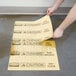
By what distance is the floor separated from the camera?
1.06 m

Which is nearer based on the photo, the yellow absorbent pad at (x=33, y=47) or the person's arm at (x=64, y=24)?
the yellow absorbent pad at (x=33, y=47)

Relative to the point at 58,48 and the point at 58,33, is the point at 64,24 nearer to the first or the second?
the point at 58,33

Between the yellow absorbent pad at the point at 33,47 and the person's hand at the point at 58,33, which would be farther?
the person's hand at the point at 58,33

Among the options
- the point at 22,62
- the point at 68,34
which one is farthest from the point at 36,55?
the point at 68,34

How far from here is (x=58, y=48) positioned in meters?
1.26

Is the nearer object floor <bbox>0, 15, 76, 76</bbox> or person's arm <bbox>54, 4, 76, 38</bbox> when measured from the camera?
floor <bbox>0, 15, 76, 76</bbox>

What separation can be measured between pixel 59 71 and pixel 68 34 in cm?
42

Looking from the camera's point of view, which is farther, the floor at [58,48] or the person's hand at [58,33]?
the person's hand at [58,33]

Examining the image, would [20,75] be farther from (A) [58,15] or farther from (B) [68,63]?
(A) [58,15]

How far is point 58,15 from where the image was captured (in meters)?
1.69

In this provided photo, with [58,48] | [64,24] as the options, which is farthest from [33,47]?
[64,24]

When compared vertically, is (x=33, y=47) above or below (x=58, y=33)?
below

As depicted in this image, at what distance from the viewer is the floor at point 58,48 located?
1.06 meters

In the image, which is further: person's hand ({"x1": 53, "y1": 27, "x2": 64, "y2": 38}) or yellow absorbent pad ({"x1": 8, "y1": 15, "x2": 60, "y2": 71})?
person's hand ({"x1": 53, "y1": 27, "x2": 64, "y2": 38})
